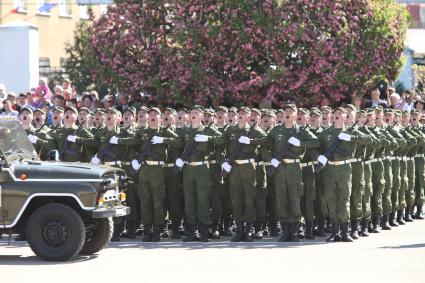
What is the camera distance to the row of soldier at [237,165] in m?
17.9

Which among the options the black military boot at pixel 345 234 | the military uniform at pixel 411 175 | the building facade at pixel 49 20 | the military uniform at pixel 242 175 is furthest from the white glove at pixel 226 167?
the building facade at pixel 49 20

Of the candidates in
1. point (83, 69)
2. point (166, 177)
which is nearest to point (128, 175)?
point (166, 177)

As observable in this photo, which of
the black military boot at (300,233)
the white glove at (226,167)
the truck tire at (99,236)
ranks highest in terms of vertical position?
the white glove at (226,167)

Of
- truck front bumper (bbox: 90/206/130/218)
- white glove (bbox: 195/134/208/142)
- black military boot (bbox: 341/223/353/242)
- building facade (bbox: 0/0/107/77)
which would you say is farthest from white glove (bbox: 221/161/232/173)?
building facade (bbox: 0/0/107/77)

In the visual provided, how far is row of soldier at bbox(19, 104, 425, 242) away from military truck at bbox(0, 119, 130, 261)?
309 cm

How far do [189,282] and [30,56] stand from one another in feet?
65.4

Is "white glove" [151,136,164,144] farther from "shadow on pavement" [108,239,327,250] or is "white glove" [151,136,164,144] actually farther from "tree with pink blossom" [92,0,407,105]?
"tree with pink blossom" [92,0,407,105]

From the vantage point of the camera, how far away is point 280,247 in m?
17.0

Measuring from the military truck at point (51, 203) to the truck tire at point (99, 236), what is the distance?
29 cm

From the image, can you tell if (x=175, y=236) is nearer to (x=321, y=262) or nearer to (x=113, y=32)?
(x=321, y=262)

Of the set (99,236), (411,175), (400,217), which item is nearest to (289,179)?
(99,236)

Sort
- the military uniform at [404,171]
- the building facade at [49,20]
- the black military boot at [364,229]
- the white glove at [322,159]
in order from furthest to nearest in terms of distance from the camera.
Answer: the building facade at [49,20], the military uniform at [404,171], the black military boot at [364,229], the white glove at [322,159]

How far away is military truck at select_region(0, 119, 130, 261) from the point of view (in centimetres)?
1501

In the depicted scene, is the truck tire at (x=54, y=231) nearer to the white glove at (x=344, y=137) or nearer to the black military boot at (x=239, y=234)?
the black military boot at (x=239, y=234)
